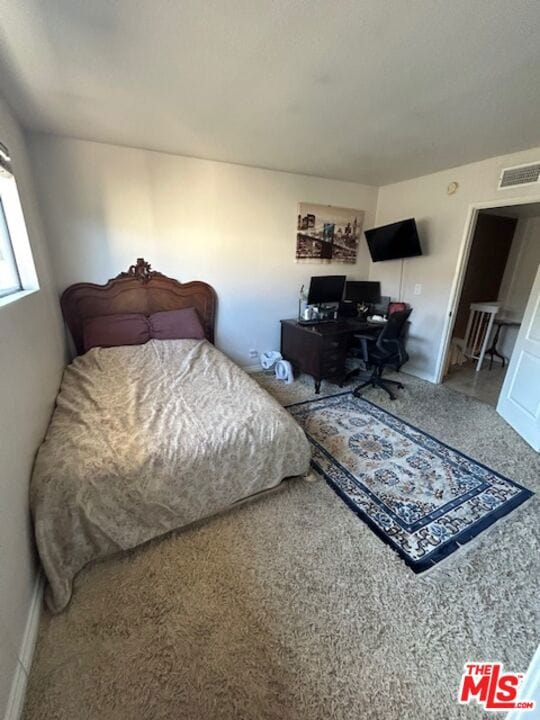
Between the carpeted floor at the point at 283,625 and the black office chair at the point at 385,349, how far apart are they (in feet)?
5.63

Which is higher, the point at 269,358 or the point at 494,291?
the point at 494,291

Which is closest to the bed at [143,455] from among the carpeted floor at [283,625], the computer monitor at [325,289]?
the carpeted floor at [283,625]

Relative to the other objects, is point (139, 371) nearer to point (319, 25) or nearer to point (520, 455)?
point (319, 25)

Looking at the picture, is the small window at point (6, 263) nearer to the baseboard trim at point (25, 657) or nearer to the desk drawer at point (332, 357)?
the baseboard trim at point (25, 657)

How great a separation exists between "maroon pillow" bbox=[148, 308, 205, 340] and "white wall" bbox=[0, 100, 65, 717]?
2.96 feet

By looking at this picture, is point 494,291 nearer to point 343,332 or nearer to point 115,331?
point 343,332

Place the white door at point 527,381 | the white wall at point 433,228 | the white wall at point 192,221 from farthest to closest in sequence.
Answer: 1. the white wall at point 433,228
2. the white wall at point 192,221
3. the white door at point 527,381

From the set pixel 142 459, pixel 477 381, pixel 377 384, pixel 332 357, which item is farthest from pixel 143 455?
pixel 477 381

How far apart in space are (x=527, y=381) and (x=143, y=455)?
3.10 m

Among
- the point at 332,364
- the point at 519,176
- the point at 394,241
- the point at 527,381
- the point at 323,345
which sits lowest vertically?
the point at 332,364

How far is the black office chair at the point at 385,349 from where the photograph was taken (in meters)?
3.02

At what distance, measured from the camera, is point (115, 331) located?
277 cm

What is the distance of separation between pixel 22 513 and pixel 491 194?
4.17 metres

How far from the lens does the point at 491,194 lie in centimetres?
281
